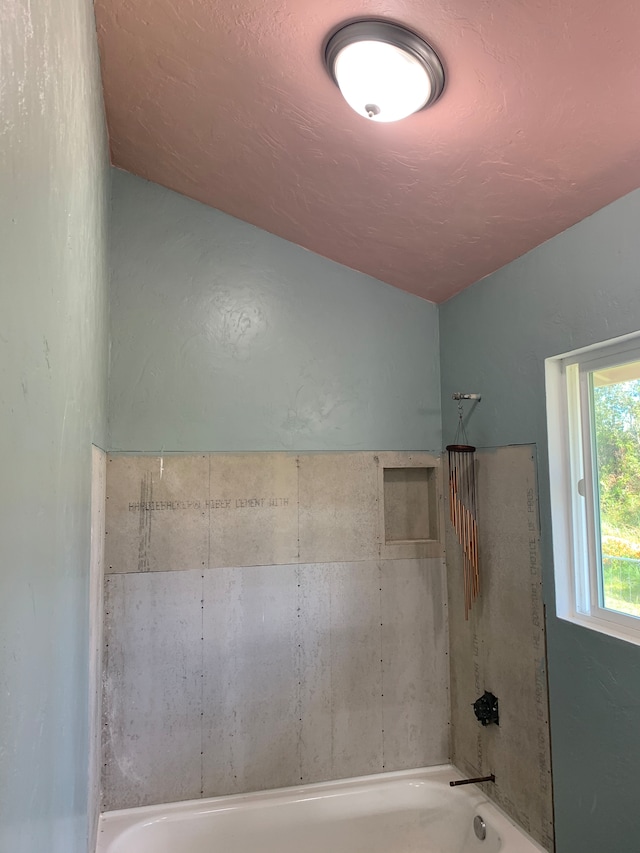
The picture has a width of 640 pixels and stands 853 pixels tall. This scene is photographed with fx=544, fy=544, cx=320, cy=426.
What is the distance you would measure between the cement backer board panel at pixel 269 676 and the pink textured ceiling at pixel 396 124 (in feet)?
5.18

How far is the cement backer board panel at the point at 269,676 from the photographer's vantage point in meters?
2.29

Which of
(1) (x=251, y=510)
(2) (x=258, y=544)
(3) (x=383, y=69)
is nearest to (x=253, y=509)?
(1) (x=251, y=510)

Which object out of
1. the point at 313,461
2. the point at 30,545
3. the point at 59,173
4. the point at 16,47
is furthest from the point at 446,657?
the point at 16,47

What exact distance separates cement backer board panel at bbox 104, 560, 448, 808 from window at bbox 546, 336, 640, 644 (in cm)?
84

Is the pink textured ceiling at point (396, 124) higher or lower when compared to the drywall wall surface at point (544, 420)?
higher

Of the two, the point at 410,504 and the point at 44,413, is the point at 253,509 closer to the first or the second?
the point at 410,504

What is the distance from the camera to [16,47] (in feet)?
2.25

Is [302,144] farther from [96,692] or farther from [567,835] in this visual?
[567,835]

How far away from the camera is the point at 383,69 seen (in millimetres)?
1380

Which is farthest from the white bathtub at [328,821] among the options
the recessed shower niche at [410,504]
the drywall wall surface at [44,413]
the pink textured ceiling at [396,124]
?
the pink textured ceiling at [396,124]

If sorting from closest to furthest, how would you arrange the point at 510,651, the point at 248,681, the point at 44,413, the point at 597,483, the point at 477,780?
the point at 44,413 < the point at 597,483 < the point at 510,651 < the point at 477,780 < the point at 248,681

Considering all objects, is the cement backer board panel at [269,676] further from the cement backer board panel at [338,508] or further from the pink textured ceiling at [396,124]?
the pink textured ceiling at [396,124]

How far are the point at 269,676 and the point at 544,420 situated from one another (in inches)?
63.5

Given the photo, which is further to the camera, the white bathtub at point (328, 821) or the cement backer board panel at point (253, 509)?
the cement backer board panel at point (253, 509)
